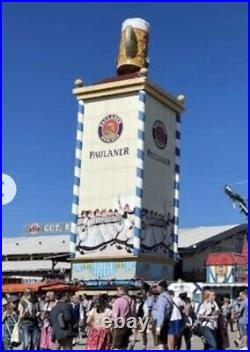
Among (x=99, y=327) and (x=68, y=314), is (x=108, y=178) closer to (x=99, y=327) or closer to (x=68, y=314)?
(x=68, y=314)

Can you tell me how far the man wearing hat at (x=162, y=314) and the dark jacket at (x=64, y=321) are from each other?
1630 mm

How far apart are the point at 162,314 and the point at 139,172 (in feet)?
101

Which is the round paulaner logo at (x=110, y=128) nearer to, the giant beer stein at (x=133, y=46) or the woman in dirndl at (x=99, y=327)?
the giant beer stein at (x=133, y=46)

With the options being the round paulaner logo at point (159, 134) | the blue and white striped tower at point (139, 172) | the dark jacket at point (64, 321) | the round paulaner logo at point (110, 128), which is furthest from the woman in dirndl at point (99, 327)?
the round paulaner logo at point (159, 134)

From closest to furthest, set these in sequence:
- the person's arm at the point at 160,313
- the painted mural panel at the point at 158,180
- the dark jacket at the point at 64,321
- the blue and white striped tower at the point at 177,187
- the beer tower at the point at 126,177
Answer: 1. the person's arm at the point at 160,313
2. the dark jacket at the point at 64,321
3. the beer tower at the point at 126,177
4. the painted mural panel at the point at 158,180
5. the blue and white striped tower at the point at 177,187

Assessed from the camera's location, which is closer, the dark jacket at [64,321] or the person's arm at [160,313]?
the person's arm at [160,313]

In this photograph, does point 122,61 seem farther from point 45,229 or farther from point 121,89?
point 45,229

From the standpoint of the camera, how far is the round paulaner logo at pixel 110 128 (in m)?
43.9

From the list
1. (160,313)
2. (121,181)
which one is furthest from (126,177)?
(160,313)

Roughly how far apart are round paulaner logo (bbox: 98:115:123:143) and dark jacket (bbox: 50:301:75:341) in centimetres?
3178

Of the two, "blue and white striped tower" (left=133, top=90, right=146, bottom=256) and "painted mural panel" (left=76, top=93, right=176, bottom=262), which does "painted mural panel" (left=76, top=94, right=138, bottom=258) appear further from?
"blue and white striped tower" (left=133, top=90, right=146, bottom=256)

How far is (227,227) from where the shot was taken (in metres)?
55.5

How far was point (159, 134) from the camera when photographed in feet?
148

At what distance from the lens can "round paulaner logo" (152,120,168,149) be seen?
146 feet
